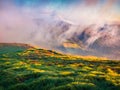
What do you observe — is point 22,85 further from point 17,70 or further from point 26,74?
point 17,70

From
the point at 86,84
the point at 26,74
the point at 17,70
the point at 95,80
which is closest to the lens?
the point at 86,84

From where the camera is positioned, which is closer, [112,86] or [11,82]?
[112,86]

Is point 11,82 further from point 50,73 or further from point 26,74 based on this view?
point 50,73

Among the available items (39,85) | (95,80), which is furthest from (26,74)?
(95,80)

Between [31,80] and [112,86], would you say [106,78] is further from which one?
[31,80]

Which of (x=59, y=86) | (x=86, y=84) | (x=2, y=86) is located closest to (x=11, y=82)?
(x=2, y=86)

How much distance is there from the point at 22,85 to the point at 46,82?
268 inches

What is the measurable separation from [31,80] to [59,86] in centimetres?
1148

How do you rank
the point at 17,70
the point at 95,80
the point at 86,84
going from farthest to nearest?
the point at 17,70, the point at 95,80, the point at 86,84

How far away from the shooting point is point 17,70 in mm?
108875

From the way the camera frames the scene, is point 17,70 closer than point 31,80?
No

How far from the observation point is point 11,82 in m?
86.9

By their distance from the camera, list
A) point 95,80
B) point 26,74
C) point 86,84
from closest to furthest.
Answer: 1. point 86,84
2. point 95,80
3. point 26,74

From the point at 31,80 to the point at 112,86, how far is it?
23.6 metres
